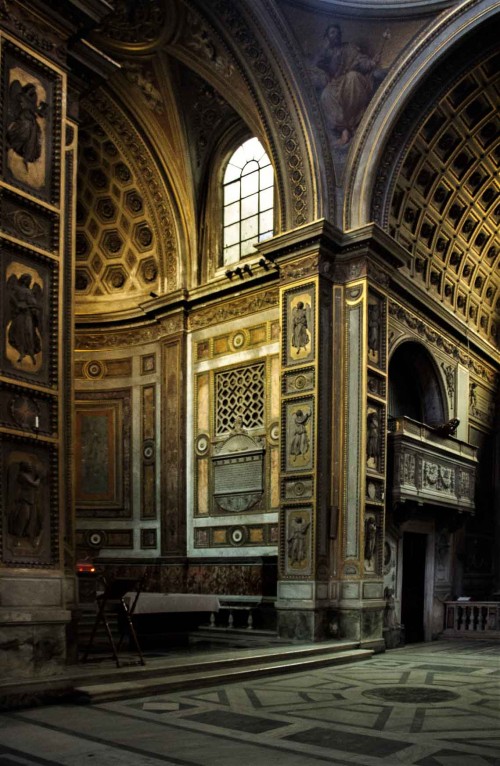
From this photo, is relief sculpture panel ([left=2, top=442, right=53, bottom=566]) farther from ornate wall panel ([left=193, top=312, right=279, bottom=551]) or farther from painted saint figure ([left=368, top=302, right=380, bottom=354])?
ornate wall panel ([left=193, top=312, right=279, bottom=551])

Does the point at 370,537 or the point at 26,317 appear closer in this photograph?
the point at 26,317

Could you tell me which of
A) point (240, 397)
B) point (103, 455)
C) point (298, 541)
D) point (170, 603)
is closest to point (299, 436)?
point (298, 541)

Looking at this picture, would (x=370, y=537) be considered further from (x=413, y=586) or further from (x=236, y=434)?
(x=236, y=434)

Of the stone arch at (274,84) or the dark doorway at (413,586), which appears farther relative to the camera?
the dark doorway at (413,586)

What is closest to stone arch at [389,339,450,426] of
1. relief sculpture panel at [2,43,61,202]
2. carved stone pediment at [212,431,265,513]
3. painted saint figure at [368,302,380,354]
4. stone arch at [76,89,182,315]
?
painted saint figure at [368,302,380,354]

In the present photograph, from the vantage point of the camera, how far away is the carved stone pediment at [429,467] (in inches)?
588

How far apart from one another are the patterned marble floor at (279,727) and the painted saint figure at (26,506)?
173cm

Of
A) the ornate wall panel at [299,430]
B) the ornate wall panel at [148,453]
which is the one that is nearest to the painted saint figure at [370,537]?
the ornate wall panel at [299,430]

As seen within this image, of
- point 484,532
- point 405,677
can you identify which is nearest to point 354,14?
point 405,677

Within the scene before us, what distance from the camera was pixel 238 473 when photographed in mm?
16266

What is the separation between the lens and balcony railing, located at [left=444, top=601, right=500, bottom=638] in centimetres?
1681

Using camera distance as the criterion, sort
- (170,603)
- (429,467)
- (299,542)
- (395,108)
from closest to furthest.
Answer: (170,603) → (299,542) → (395,108) → (429,467)

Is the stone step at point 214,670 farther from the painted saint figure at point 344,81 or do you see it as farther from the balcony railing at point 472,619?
the painted saint figure at point 344,81

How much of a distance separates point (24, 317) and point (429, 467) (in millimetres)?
9967
